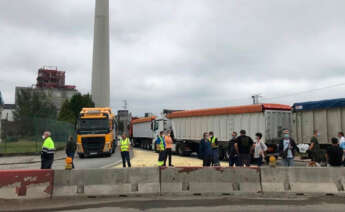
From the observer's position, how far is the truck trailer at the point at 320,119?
44.4 ft

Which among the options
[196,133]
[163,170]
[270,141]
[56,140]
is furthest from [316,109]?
[56,140]

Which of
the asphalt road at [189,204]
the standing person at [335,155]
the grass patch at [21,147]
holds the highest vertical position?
the standing person at [335,155]

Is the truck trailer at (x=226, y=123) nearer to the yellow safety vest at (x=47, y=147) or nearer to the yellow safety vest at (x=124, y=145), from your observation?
the yellow safety vest at (x=124, y=145)

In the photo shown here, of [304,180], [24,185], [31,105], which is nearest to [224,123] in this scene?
[304,180]

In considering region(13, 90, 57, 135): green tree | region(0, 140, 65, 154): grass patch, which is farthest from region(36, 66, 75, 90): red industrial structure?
region(0, 140, 65, 154): grass patch

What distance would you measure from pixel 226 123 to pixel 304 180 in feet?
33.6

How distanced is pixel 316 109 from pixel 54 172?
12478 mm

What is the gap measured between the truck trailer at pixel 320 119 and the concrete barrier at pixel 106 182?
9719 mm

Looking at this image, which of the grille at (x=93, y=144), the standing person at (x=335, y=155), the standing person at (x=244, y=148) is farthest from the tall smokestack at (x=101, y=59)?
the standing person at (x=335, y=155)

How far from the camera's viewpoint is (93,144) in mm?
19500

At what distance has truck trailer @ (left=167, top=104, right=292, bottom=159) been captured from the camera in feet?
51.7

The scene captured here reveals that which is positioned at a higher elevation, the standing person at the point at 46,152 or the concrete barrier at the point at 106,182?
the standing person at the point at 46,152

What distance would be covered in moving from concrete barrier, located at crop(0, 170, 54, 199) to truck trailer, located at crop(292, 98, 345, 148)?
1226 centimetres

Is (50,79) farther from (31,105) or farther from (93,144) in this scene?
(93,144)
